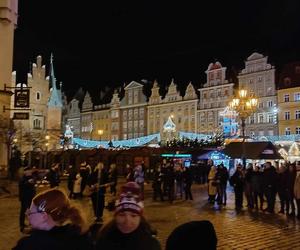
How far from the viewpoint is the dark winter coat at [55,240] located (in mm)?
2697

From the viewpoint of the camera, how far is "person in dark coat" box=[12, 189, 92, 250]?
107 inches

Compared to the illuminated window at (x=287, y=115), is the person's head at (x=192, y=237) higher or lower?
lower

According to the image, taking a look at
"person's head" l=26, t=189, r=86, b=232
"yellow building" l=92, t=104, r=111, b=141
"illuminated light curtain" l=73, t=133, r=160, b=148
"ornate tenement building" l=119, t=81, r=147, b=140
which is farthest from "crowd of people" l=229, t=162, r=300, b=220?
"yellow building" l=92, t=104, r=111, b=141

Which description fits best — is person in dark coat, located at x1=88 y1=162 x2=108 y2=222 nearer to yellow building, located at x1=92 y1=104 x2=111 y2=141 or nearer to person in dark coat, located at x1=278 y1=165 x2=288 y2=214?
person in dark coat, located at x1=278 y1=165 x2=288 y2=214

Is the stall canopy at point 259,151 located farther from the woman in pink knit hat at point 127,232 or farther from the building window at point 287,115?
the building window at point 287,115

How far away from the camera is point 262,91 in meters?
58.2

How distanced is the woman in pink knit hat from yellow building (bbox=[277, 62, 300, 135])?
54.3 metres

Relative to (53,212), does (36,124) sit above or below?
above

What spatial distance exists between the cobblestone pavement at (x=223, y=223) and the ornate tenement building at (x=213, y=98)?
44.7 metres

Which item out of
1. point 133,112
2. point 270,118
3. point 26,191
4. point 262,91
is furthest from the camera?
point 133,112

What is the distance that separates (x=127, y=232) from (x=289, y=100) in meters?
55.6

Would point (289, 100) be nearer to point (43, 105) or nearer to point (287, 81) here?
point (287, 81)

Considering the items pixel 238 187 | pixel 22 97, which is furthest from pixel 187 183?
pixel 22 97

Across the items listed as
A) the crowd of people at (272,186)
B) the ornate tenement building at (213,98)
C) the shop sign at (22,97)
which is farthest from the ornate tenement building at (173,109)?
the crowd of people at (272,186)
